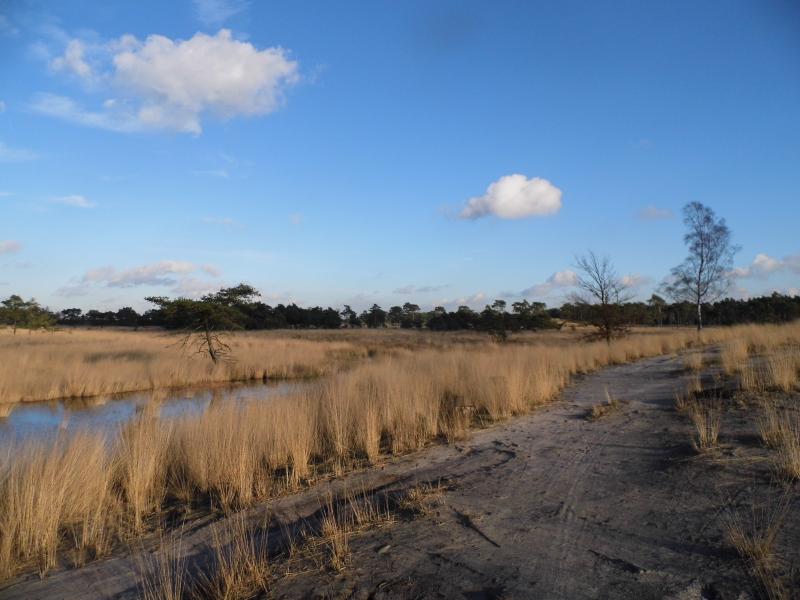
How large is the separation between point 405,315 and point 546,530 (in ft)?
266

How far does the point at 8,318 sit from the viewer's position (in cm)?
4303

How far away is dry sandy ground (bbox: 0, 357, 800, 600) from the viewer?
3250mm

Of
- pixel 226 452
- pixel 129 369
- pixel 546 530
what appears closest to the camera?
pixel 546 530

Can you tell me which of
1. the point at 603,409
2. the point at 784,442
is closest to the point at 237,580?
the point at 784,442

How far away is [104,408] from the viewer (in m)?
14.4

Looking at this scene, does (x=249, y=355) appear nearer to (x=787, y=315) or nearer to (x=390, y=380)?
(x=390, y=380)

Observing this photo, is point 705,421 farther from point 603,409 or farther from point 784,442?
point 603,409

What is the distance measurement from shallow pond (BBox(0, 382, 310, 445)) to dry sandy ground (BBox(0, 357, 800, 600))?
6.11m

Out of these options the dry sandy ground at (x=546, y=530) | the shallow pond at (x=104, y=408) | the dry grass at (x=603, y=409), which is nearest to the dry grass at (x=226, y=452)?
the dry sandy ground at (x=546, y=530)

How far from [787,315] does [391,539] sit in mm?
50830

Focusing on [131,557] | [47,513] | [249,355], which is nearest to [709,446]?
[131,557]

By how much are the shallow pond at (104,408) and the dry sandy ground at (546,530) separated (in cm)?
611

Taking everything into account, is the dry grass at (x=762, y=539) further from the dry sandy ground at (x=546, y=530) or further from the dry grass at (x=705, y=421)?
the dry grass at (x=705, y=421)

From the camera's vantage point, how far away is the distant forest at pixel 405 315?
2000cm
